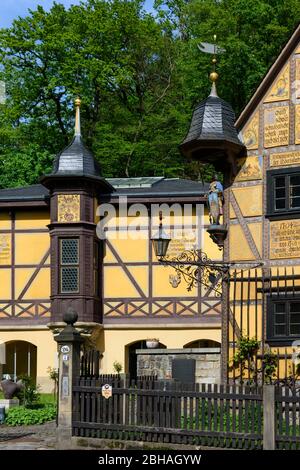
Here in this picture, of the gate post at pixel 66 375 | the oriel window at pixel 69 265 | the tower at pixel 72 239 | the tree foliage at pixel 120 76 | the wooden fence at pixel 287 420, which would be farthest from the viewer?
the tree foliage at pixel 120 76

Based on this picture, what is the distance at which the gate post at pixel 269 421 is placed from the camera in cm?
1388

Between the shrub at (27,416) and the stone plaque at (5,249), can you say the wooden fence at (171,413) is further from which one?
the stone plaque at (5,249)

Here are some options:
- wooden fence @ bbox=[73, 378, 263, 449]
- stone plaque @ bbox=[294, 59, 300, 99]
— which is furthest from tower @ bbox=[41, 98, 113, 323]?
wooden fence @ bbox=[73, 378, 263, 449]

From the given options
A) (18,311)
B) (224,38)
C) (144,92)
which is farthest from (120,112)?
(18,311)

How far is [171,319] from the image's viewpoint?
97.1 ft

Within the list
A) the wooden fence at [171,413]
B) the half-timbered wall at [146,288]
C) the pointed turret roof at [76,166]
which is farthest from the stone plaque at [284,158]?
the pointed turret roof at [76,166]

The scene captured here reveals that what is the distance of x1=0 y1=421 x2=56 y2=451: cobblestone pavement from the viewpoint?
16.0 m

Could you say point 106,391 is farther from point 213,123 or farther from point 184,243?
point 184,243

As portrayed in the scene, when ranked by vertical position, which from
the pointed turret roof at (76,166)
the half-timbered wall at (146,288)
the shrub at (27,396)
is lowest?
the shrub at (27,396)

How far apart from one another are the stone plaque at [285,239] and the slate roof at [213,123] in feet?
6.40

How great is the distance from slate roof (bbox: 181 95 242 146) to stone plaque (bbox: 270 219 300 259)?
195 centimetres

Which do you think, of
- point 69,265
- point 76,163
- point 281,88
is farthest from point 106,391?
point 76,163

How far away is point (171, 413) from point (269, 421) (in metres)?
1.80

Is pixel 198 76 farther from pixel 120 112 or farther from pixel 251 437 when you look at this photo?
pixel 251 437
